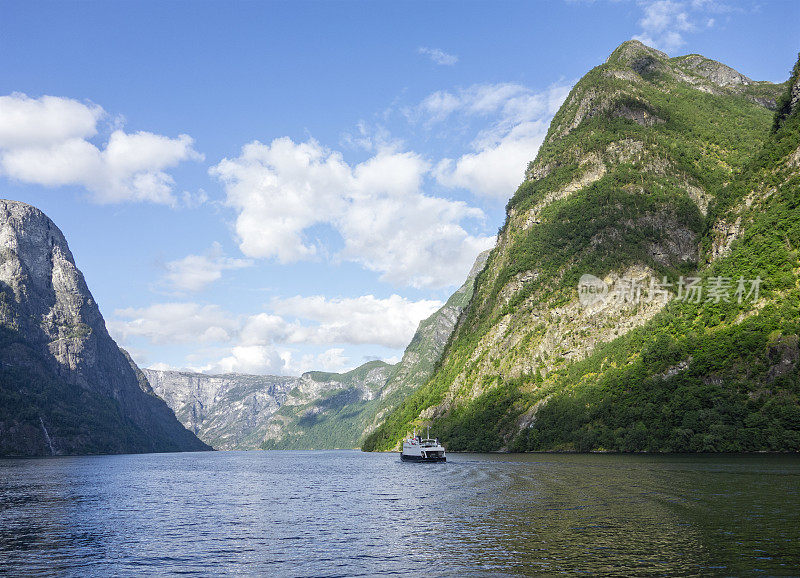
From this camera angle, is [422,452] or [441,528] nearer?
[441,528]

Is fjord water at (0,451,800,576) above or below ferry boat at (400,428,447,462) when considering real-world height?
above

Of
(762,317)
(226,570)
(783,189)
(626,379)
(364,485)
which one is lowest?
(364,485)

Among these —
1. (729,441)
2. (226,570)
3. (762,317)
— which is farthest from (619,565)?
(762,317)

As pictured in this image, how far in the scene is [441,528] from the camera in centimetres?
5538

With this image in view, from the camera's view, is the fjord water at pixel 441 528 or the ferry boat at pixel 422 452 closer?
the fjord water at pixel 441 528

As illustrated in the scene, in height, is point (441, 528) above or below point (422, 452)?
above

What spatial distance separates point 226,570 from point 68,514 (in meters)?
43.9

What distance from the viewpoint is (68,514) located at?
71.5 metres

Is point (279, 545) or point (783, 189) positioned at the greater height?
point (783, 189)

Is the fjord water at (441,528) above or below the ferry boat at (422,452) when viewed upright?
above

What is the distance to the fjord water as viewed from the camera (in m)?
39.5

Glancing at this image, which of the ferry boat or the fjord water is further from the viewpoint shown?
the ferry boat

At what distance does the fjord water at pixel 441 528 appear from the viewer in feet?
129

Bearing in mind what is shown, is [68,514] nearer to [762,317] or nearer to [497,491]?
[497,491]
